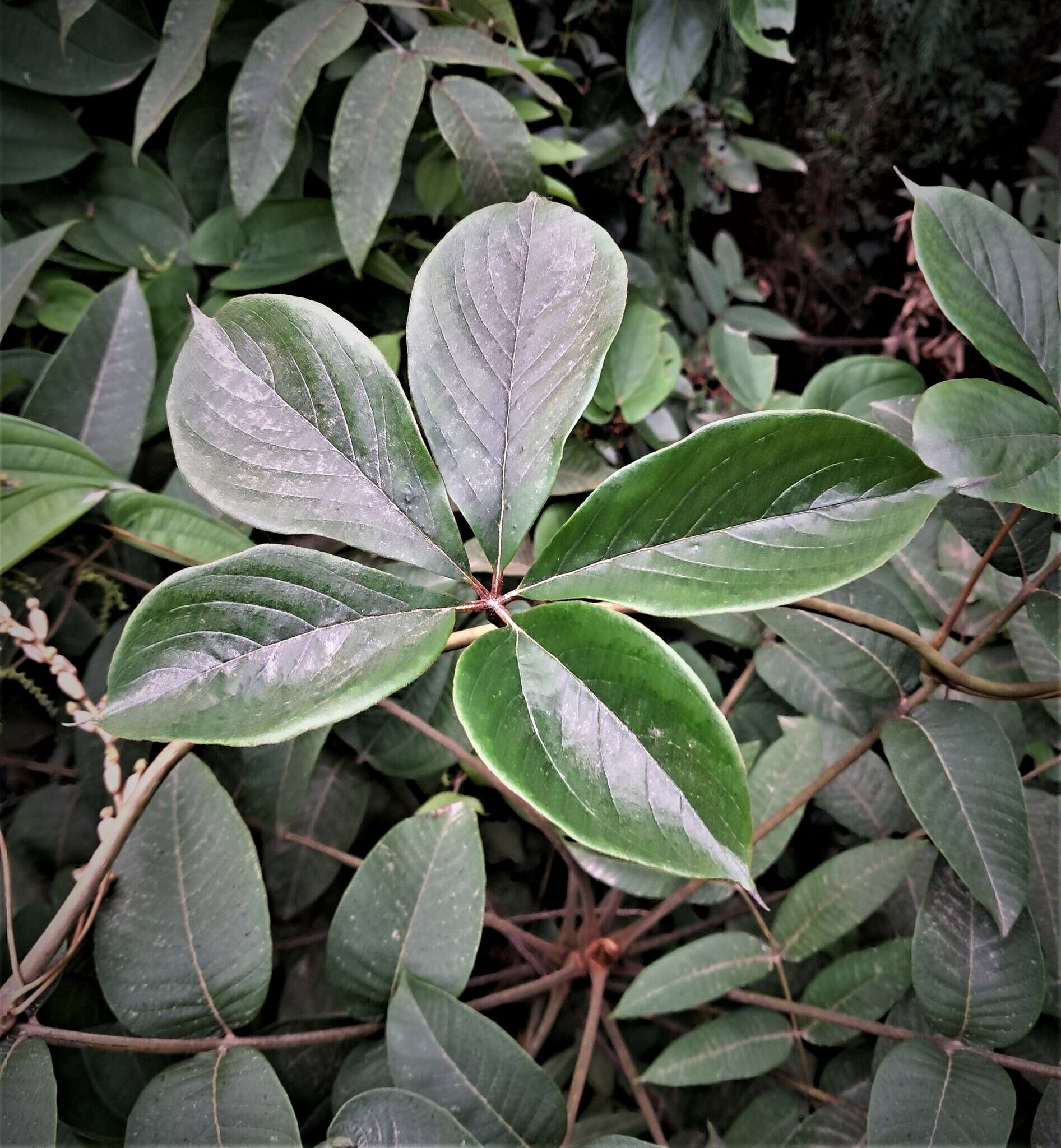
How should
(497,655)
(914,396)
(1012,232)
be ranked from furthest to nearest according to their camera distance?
(914,396), (1012,232), (497,655)

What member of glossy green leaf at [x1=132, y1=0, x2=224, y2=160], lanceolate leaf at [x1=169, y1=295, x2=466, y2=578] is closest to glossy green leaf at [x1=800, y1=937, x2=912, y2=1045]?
lanceolate leaf at [x1=169, y1=295, x2=466, y2=578]

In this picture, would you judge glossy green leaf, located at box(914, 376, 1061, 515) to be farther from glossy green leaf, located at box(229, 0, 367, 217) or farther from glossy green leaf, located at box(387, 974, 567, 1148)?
glossy green leaf, located at box(229, 0, 367, 217)


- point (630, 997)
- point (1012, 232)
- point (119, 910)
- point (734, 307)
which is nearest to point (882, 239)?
point (734, 307)

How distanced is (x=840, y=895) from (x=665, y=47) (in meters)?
1.00

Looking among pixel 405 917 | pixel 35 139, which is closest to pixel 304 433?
pixel 405 917

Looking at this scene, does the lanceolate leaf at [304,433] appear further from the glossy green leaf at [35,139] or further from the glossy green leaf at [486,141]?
the glossy green leaf at [35,139]

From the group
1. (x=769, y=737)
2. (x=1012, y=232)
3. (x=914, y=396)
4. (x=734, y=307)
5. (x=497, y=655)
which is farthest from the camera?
(x=734, y=307)

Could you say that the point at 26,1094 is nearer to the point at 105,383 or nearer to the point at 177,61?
the point at 105,383

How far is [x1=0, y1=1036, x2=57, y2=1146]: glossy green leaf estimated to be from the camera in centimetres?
40

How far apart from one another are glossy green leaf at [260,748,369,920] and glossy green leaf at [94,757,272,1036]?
0.41 feet

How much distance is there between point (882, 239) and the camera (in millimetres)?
1595

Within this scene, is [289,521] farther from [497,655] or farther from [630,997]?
[630,997]

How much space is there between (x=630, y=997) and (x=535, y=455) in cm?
43

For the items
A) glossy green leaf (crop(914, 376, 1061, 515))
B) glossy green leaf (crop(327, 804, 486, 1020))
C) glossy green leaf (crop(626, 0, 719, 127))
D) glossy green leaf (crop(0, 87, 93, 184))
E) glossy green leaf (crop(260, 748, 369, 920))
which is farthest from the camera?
glossy green leaf (crop(626, 0, 719, 127))
